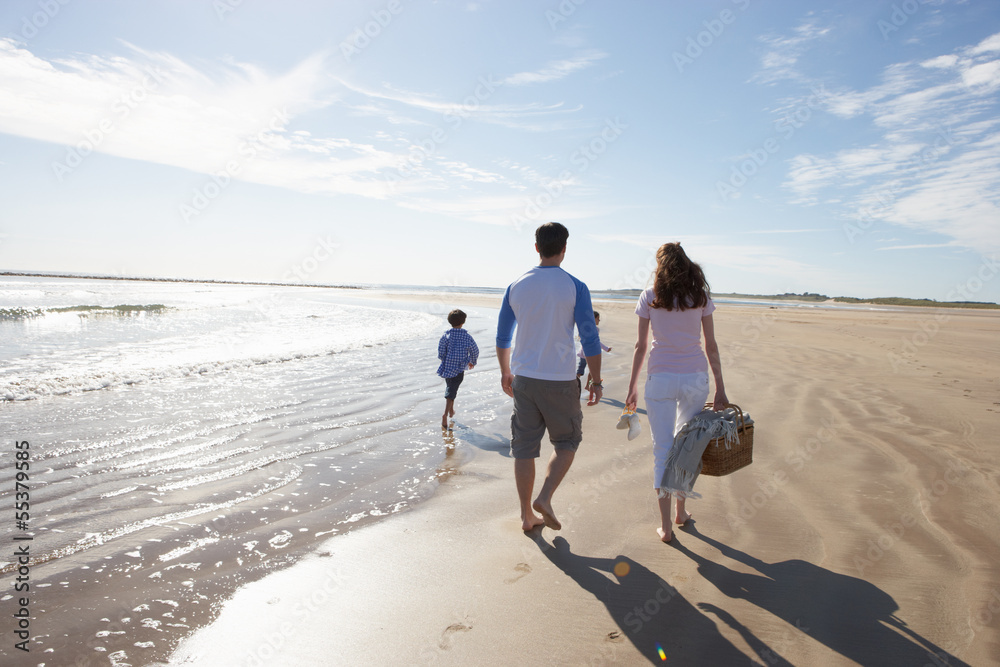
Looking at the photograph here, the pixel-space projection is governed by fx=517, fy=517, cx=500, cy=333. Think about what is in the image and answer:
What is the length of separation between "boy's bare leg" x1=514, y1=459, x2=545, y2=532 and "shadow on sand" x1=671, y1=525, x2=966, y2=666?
1.06 meters

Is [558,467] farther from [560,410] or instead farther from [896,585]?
[896,585]

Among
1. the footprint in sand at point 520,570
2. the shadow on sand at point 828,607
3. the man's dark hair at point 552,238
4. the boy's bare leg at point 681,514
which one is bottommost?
the footprint in sand at point 520,570

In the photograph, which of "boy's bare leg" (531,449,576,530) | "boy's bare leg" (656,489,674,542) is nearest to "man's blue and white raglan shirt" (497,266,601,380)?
"boy's bare leg" (531,449,576,530)

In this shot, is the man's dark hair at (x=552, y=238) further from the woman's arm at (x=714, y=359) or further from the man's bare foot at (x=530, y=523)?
the man's bare foot at (x=530, y=523)

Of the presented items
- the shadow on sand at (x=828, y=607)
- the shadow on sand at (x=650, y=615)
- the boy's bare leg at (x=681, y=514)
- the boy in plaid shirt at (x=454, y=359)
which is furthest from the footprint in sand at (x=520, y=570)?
the boy in plaid shirt at (x=454, y=359)

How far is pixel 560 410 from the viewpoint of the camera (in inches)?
140

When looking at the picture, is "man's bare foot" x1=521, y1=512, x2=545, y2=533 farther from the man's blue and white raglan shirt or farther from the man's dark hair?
the man's dark hair

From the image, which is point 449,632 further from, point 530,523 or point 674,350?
point 674,350

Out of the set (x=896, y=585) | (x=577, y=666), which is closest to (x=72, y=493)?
(x=577, y=666)

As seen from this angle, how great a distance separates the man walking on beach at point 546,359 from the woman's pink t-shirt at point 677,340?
43 centimetres

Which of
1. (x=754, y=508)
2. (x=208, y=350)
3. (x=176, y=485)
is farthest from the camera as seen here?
(x=208, y=350)

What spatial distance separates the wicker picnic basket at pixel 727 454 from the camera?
11.1 ft

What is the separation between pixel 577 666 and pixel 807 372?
32.6ft

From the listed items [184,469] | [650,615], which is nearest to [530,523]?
[650,615]
